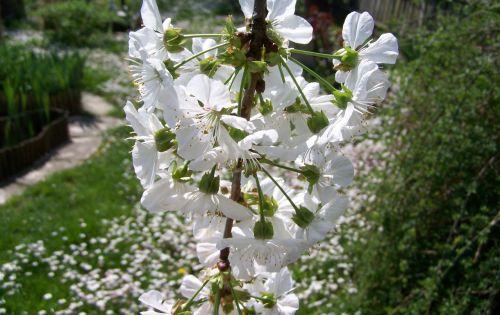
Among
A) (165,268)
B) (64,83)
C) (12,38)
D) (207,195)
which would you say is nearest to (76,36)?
(12,38)

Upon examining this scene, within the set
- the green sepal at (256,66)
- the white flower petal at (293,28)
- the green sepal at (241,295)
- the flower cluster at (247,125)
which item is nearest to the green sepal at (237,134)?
the flower cluster at (247,125)

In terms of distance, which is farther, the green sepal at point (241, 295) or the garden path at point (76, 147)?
the garden path at point (76, 147)

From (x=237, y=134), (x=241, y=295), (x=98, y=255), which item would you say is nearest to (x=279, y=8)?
(x=237, y=134)

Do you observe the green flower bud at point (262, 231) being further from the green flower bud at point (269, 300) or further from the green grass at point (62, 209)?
the green grass at point (62, 209)

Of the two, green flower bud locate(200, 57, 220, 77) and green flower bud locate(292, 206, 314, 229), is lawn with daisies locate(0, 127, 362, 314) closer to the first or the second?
green flower bud locate(292, 206, 314, 229)

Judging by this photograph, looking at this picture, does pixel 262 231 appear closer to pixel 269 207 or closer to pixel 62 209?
pixel 269 207

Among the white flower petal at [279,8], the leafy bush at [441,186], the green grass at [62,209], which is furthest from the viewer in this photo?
the green grass at [62,209]
